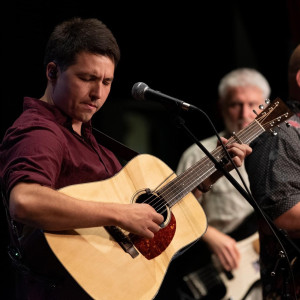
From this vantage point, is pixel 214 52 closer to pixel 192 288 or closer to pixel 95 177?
pixel 192 288

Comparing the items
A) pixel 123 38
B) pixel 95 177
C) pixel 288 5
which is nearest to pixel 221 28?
pixel 288 5

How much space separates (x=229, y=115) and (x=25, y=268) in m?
2.42

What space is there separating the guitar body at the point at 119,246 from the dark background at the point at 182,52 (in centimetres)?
205

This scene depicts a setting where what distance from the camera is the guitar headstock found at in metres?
2.63

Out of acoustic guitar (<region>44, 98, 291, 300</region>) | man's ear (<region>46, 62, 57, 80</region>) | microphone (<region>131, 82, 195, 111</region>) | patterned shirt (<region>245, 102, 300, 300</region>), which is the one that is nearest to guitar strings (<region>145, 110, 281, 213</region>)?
acoustic guitar (<region>44, 98, 291, 300</region>)

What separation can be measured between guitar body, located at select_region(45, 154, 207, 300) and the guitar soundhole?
27 mm

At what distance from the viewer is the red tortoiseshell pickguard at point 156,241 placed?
217 centimetres

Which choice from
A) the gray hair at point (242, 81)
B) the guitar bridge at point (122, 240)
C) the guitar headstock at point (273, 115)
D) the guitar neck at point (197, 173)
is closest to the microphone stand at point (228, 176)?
the guitar neck at point (197, 173)

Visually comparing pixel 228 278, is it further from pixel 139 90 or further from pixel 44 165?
pixel 44 165

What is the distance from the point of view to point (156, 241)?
224cm

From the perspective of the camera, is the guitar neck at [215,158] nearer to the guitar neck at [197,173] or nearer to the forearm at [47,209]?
the guitar neck at [197,173]

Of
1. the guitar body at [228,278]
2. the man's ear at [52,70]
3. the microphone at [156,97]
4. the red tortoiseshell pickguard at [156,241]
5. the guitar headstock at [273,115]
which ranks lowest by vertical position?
the guitar body at [228,278]

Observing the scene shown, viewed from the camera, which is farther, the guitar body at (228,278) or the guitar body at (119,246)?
the guitar body at (228,278)

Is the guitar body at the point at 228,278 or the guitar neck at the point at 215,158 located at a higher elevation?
the guitar neck at the point at 215,158
